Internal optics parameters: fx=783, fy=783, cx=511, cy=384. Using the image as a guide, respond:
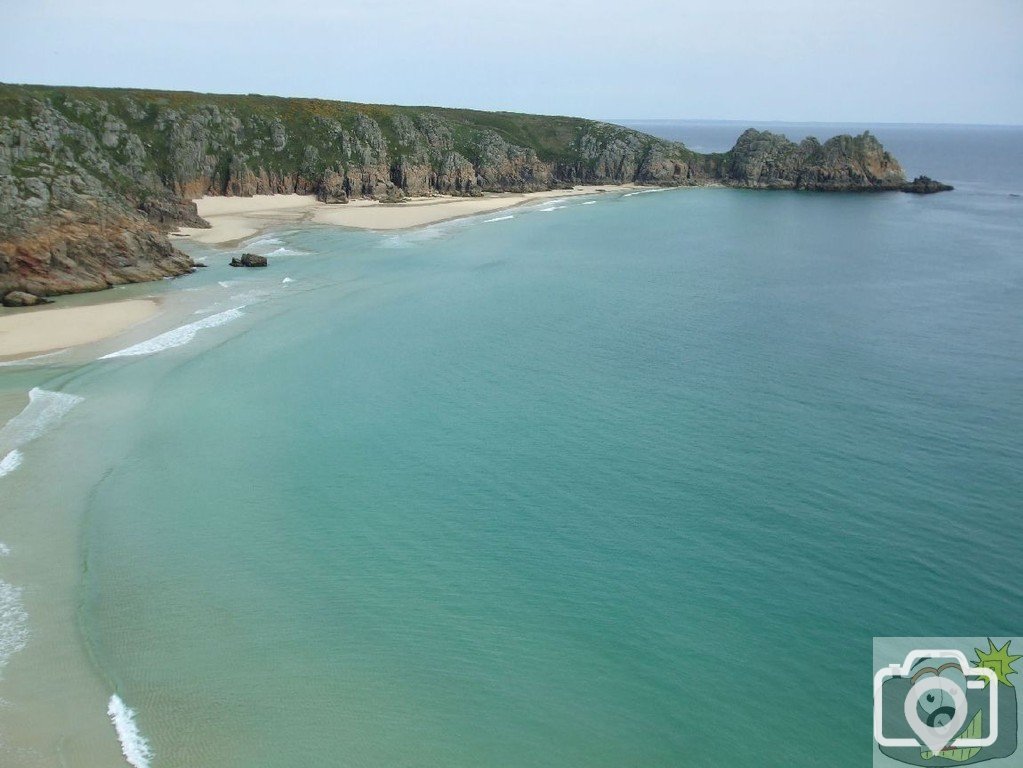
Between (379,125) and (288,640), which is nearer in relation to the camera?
(288,640)

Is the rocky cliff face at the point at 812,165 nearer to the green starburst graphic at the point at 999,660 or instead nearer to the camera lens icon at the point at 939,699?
the green starburst graphic at the point at 999,660

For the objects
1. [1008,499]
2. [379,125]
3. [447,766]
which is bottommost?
[447,766]

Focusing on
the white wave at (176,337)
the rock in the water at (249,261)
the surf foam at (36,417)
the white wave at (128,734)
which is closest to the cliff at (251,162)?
the rock in the water at (249,261)

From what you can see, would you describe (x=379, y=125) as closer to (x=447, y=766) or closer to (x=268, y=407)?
(x=268, y=407)

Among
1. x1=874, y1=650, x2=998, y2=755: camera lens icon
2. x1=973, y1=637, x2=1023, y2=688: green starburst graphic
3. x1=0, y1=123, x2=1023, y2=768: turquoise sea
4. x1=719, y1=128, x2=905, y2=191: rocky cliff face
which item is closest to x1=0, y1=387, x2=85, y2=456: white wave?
x1=0, y1=123, x2=1023, y2=768: turquoise sea

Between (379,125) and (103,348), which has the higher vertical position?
(379,125)

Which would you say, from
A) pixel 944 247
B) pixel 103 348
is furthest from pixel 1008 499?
A: pixel 944 247

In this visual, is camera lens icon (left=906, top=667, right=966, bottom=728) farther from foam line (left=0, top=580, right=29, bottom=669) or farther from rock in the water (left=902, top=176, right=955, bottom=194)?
rock in the water (left=902, top=176, right=955, bottom=194)

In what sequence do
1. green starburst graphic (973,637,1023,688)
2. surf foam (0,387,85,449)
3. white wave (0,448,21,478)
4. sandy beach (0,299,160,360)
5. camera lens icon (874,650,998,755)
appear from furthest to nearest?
sandy beach (0,299,160,360)
surf foam (0,387,85,449)
white wave (0,448,21,478)
green starburst graphic (973,637,1023,688)
camera lens icon (874,650,998,755)
